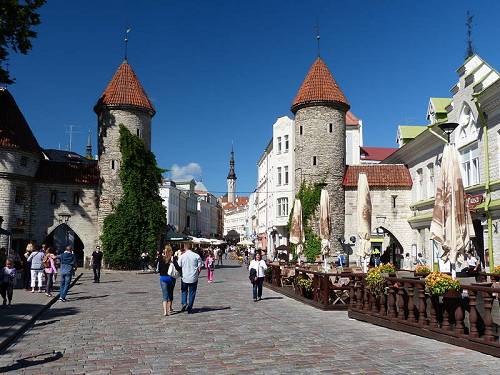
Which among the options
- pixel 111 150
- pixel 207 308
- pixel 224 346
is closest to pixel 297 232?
pixel 207 308

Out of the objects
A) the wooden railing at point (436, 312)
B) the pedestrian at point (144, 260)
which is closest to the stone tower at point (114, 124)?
the pedestrian at point (144, 260)

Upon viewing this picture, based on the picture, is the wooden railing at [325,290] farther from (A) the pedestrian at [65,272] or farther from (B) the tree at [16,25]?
(B) the tree at [16,25]

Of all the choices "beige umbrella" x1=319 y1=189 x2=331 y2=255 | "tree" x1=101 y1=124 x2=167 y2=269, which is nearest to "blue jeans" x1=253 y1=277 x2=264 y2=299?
"beige umbrella" x1=319 y1=189 x2=331 y2=255

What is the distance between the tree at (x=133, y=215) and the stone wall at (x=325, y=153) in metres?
10.7

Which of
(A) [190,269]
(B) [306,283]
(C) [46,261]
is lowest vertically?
(B) [306,283]

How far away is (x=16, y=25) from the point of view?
19328 millimetres

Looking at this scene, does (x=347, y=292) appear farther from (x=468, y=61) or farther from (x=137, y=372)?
(x=468, y=61)

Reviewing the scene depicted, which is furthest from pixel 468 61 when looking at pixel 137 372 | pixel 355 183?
pixel 137 372

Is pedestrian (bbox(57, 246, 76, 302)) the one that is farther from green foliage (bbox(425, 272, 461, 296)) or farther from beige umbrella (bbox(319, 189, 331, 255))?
green foliage (bbox(425, 272, 461, 296))

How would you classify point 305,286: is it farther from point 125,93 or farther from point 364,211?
point 125,93

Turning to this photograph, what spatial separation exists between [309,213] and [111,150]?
15.2 m

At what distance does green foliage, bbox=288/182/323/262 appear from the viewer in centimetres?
3412

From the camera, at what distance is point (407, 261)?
32688 millimetres

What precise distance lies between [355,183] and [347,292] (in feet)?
71.8
